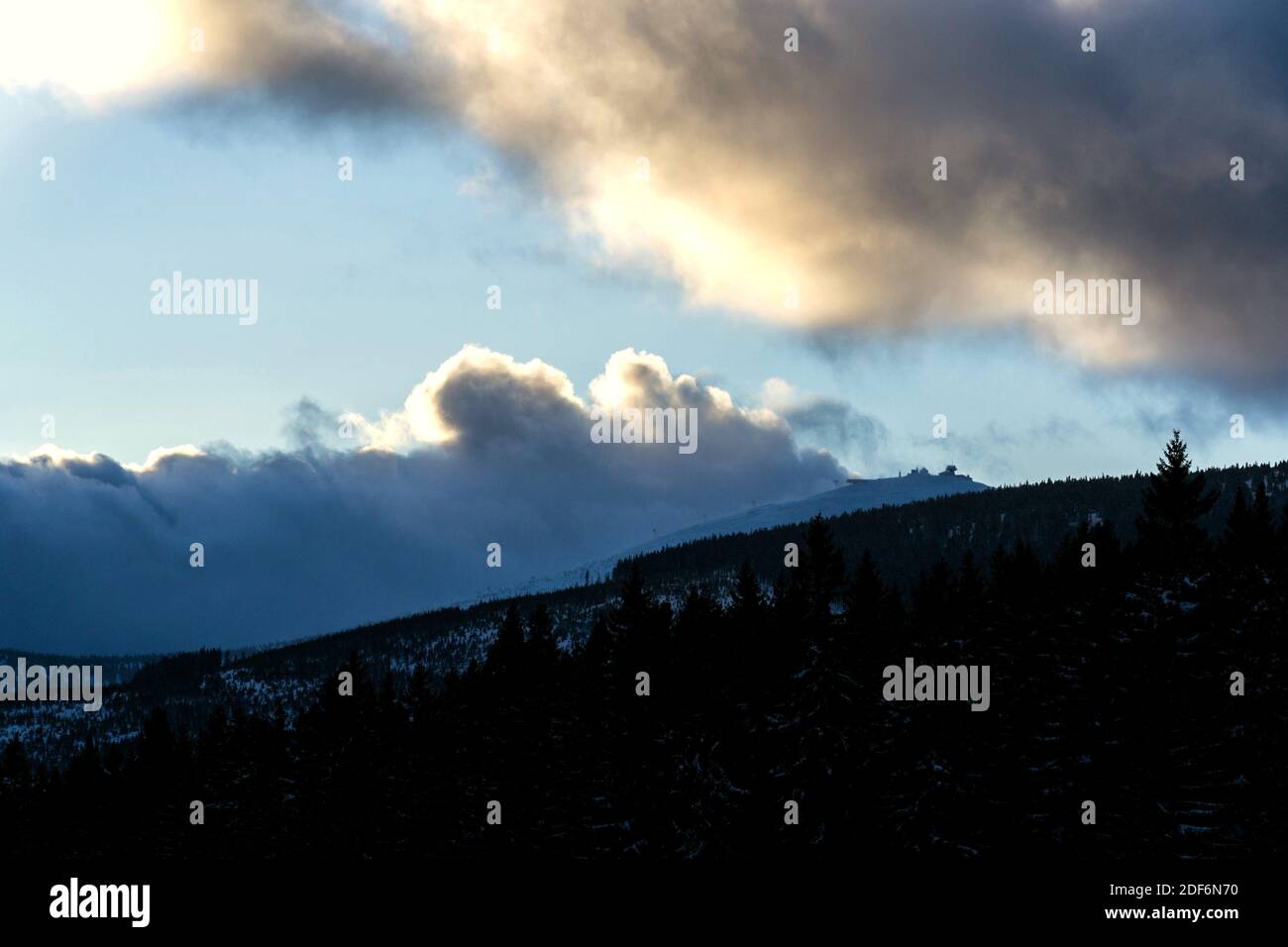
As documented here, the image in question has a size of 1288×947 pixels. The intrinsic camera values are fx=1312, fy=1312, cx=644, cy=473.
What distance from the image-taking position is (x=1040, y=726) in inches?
2185

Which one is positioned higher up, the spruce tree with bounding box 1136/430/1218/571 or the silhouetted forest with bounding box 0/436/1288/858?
the spruce tree with bounding box 1136/430/1218/571

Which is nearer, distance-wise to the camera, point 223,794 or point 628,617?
point 628,617

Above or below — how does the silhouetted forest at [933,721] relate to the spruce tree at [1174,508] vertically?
below

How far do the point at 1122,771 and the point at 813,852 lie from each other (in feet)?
40.1

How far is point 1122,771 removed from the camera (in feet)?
164

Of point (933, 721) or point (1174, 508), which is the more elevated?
point (1174, 508)

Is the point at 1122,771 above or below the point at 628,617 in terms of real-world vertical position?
below
